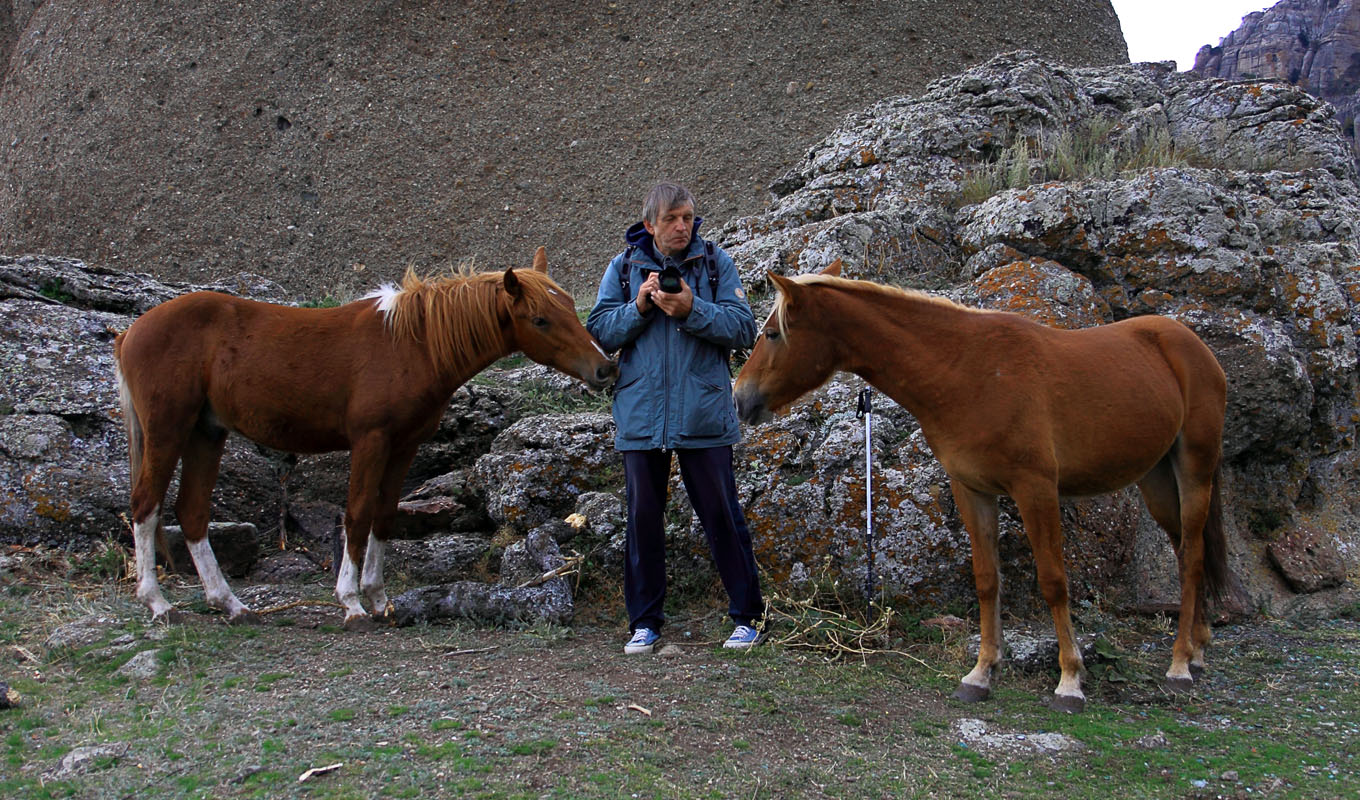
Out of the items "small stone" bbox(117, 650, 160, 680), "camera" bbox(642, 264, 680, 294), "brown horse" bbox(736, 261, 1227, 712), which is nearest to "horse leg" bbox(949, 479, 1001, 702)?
"brown horse" bbox(736, 261, 1227, 712)

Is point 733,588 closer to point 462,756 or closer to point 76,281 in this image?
point 462,756

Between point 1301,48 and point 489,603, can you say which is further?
→ point 1301,48

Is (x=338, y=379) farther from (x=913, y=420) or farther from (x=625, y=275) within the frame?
(x=913, y=420)

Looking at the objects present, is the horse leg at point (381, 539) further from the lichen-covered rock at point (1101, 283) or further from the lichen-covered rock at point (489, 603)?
the lichen-covered rock at point (1101, 283)

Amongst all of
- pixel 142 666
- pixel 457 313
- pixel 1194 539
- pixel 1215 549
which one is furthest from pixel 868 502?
pixel 142 666

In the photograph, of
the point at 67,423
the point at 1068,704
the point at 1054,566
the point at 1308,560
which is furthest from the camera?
the point at 67,423

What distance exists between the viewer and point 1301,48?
35719mm

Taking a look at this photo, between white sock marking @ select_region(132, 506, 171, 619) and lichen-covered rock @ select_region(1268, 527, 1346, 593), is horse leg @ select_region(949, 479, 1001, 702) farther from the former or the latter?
white sock marking @ select_region(132, 506, 171, 619)

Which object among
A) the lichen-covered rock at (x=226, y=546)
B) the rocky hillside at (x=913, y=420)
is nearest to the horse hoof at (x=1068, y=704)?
the rocky hillside at (x=913, y=420)

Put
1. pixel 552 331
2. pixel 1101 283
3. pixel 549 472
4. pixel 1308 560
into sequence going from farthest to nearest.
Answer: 1. pixel 1101 283
2. pixel 549 472
3. pixel 1308 560
4. pixel 552 331

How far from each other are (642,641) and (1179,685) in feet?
7.56

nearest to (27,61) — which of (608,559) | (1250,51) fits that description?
(608,559)

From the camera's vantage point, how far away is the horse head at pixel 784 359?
3.96 m

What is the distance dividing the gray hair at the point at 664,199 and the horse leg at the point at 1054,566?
195 centimetres
